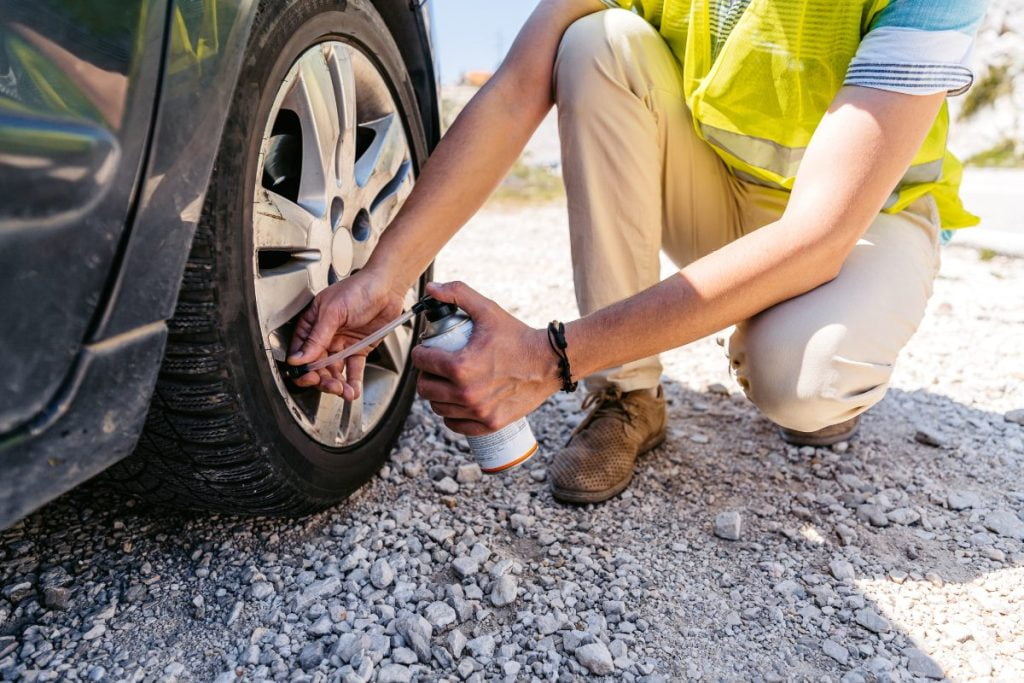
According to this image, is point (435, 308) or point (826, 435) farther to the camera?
point (826, 435)

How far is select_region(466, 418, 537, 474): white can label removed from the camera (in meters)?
1.41

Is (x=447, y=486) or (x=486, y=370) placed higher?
(x=486, y=370)

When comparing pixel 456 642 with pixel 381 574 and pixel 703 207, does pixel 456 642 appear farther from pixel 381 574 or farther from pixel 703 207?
pixel 703 207

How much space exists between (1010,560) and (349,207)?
5.15 feet

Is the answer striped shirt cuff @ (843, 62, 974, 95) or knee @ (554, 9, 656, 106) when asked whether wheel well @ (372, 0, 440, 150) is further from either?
striped shirt cuff @ (843, 62, 974, 95)

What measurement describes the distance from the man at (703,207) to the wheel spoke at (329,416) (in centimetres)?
5

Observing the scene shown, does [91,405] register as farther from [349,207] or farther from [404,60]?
[404,60]

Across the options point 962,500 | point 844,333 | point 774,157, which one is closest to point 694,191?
point 774,157

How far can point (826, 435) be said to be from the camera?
2.08 metres

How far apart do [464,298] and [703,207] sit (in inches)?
34.5

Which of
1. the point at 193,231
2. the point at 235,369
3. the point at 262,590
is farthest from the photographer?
the point at 262,590

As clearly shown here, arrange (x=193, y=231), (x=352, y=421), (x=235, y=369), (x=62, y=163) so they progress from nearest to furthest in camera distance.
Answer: (x=62, y=163) → (x=193, y=231) → (x=235, y=369) → (x=352, y=421)

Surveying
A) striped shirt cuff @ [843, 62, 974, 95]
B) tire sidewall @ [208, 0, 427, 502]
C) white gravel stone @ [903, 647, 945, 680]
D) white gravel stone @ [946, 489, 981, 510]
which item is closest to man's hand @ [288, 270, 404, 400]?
tire sidewall @ [208, 0, 427, 502]

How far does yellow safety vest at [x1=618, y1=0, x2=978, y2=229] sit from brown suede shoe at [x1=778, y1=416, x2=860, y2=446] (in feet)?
2.00
